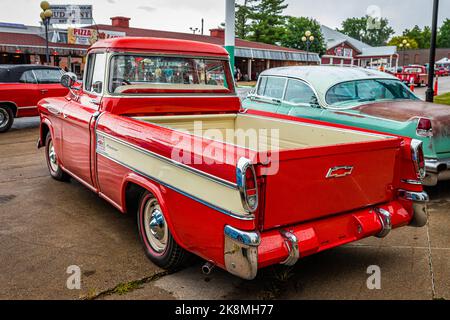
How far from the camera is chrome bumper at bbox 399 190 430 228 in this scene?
11.6ft

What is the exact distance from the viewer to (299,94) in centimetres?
716

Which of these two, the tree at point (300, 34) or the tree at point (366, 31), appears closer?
the tree at point (300, 34)

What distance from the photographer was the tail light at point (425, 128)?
17.3ft

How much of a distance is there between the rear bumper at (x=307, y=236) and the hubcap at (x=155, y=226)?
0.92 meters

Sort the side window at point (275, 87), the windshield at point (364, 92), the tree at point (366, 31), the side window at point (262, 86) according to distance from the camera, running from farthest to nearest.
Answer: the tree at point (366, 31) → the side window at point (262, 86) → the side window at point (275, 87) → the windshield at point (364, 92)

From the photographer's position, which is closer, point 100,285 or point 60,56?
point 100,285

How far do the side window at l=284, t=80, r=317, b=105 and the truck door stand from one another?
3.30m

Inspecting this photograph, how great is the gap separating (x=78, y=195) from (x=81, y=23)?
37577 mm

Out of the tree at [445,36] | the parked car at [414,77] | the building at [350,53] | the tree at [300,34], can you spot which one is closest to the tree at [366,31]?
the tree at [445,36]

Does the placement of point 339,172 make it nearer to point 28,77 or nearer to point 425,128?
point 425,128

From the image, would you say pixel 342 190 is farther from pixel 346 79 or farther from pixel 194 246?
pixel 346 79

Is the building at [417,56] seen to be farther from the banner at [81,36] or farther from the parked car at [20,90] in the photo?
the parked car at [20,90]
